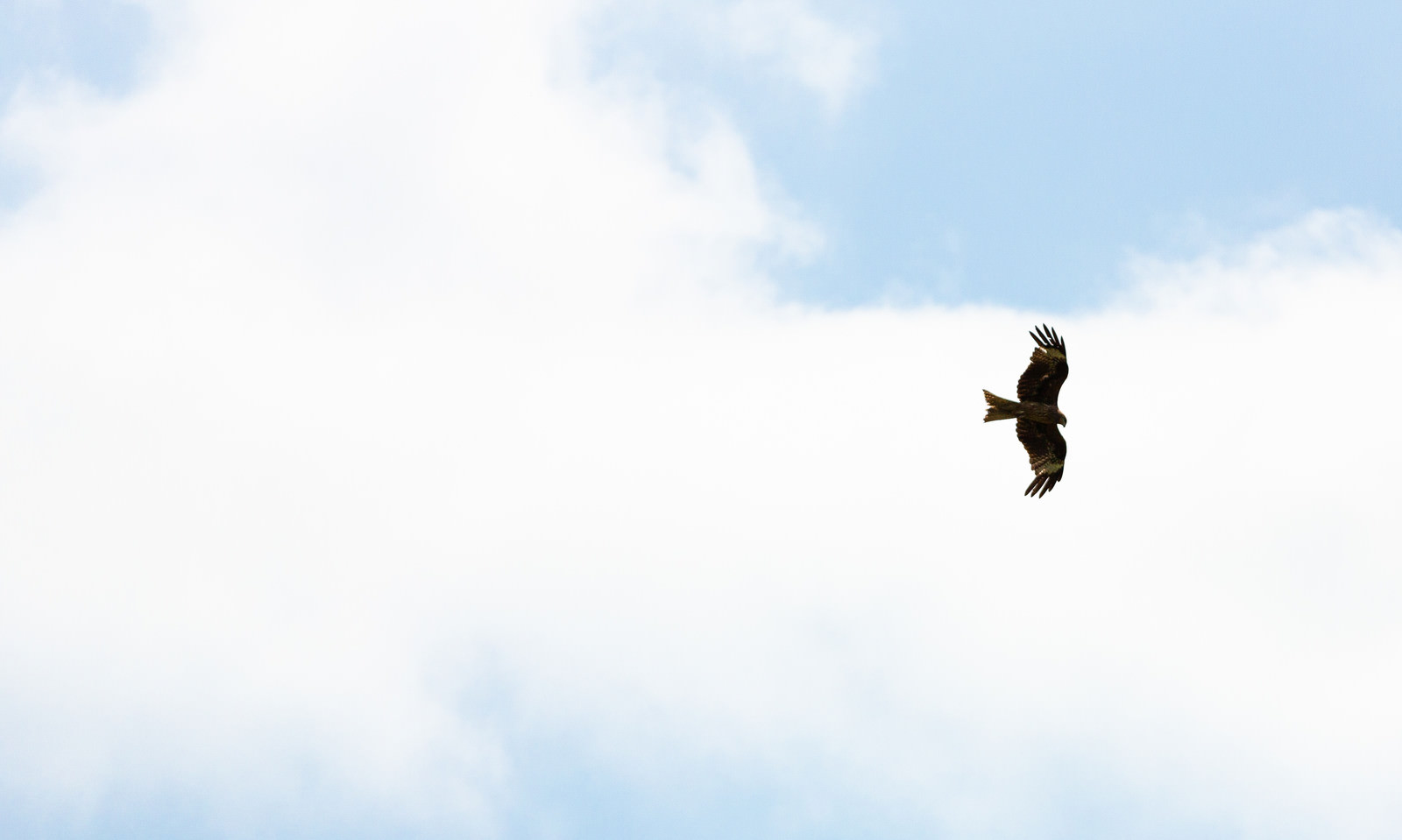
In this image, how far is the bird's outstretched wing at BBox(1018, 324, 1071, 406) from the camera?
47281mm

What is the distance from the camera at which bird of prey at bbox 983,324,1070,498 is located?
1868 inches

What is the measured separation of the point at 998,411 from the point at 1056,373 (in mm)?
1950

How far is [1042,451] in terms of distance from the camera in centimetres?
4969

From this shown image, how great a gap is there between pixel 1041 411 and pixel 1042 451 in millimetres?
1686

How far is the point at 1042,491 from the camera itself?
4981 cm

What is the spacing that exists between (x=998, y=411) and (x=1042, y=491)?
2.73 m

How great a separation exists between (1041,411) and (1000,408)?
106cm

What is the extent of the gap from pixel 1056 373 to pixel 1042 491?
3740 mm

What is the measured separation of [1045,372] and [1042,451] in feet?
9.29

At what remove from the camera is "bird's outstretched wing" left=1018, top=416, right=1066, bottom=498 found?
49.5m

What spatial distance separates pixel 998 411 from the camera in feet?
160

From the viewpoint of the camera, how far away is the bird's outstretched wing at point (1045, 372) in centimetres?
4728

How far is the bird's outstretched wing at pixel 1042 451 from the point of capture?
49.5 m

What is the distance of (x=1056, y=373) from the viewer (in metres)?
47.7
